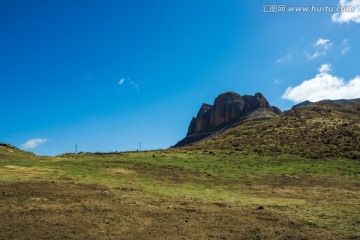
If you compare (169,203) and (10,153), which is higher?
(10,153)

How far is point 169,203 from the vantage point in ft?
71.8

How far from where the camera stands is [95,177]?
98.9 ft

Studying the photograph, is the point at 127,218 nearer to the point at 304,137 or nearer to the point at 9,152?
the point at 9,152

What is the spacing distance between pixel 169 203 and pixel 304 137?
169ft

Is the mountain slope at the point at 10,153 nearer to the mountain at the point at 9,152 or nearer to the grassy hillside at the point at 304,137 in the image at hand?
the mountain at the point at 9,152

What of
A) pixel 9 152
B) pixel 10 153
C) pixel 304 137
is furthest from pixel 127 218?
pixel 304 137

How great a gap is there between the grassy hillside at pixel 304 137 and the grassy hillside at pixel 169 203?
57.3 feet

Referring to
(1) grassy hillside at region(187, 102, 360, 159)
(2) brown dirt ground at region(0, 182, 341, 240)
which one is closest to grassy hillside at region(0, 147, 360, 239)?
(2) brown dirt ground at region(0, 182, 341, 240)

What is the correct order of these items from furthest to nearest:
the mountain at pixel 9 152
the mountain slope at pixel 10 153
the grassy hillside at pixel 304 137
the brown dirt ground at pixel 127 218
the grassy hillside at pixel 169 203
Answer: the grassy hillside at pixel 304 137 < the mountain slope at pixel 10 153 < the mountain at pixel 9 152 < the grassy hillside at pixel 169 203 < the brown dirt ground at pixel 127 218

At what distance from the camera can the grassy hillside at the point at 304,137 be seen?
56594 mm

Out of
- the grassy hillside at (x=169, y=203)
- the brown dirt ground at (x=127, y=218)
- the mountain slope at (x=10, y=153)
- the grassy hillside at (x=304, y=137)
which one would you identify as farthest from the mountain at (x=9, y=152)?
the grassy hillside at (x=304, y=137)

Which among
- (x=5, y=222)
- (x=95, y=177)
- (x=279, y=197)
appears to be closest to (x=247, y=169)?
(x=279, y=197)

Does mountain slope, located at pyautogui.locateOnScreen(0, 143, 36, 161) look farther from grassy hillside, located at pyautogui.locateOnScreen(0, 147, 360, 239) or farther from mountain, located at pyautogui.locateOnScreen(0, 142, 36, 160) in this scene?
grassy hillside, located at pyautogui.locateOnScreen(0, 147, 360, 239)

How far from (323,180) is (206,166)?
14.1 m
